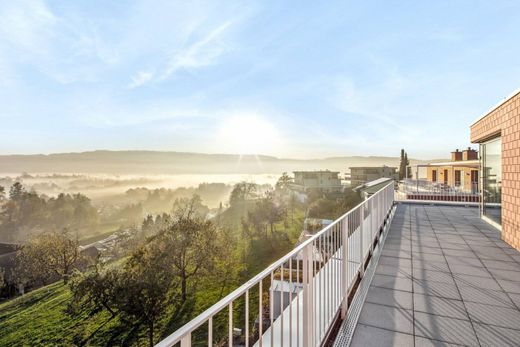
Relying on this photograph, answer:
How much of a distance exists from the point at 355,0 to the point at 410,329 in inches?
321

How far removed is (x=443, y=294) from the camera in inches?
108

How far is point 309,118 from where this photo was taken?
30.8m

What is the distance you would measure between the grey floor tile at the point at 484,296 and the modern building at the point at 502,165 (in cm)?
222

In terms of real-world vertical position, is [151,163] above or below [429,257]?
above

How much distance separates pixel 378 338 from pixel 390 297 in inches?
30.1

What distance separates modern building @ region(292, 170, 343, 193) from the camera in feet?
154

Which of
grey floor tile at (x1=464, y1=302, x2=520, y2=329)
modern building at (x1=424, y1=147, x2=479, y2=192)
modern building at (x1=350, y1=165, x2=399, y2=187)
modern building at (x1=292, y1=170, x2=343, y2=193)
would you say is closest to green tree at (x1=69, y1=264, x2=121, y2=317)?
grey floor tile at (x1=464, y1=302, x2=520, y2=329)

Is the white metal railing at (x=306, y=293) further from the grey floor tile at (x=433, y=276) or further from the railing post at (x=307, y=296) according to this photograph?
the grey floor tile at (x=433, y=276)

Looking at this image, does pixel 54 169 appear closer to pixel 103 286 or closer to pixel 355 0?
pixel 103 286

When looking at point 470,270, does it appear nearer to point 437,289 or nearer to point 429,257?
point 429,257

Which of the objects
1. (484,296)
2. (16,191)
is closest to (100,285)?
(484,296)

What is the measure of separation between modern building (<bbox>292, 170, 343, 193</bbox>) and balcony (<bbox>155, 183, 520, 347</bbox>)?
42.9 m

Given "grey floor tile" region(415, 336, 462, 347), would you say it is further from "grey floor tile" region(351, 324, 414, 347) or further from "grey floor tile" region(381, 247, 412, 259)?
"grey floor tile" region(381, 247, 412, 259)

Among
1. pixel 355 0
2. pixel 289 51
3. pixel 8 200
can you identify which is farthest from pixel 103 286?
pixel 8 200
